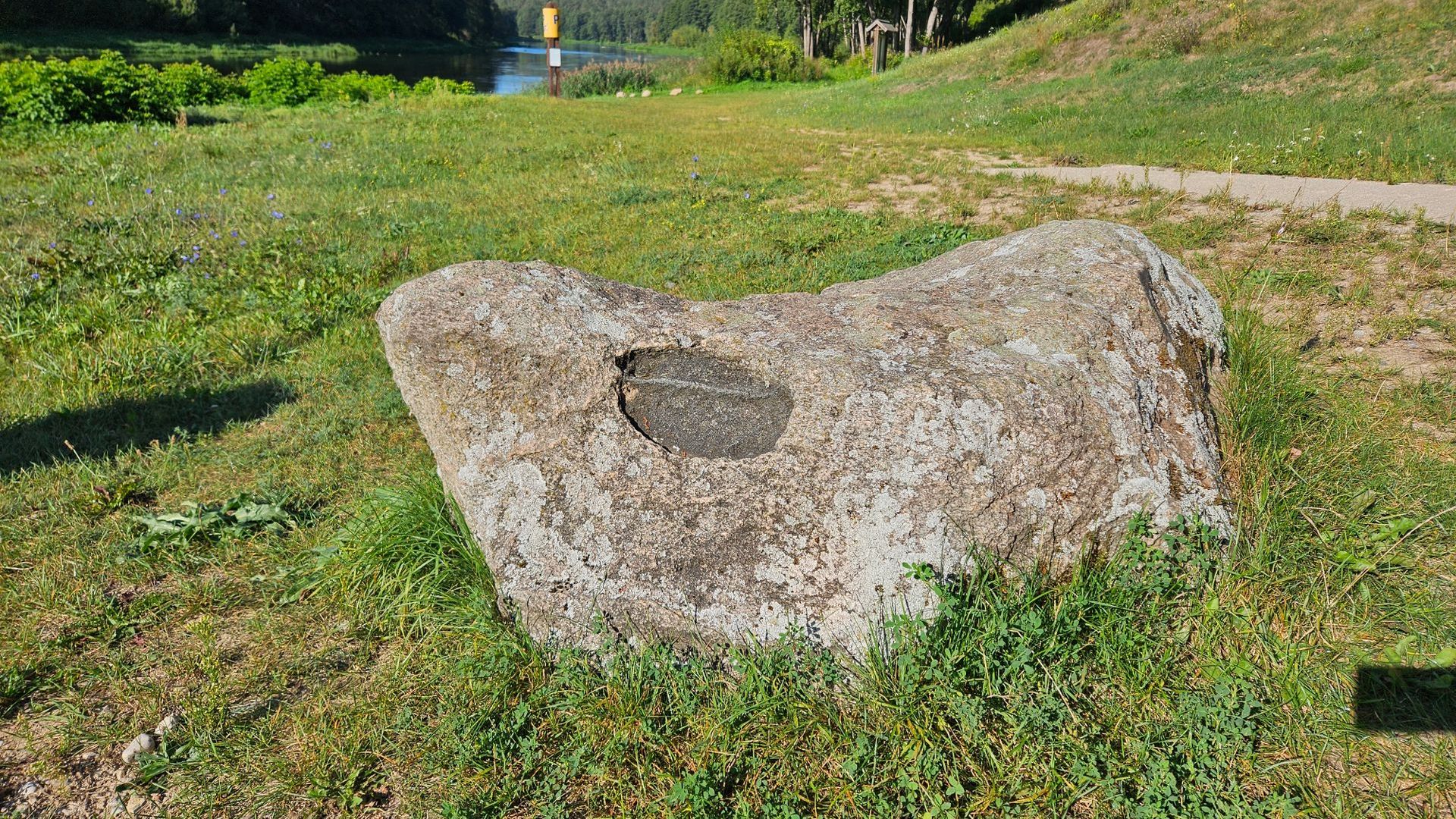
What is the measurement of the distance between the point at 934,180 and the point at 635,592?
342 inches

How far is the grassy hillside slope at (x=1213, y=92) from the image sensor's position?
914cm

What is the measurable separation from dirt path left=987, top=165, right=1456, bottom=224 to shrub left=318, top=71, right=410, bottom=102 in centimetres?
2154

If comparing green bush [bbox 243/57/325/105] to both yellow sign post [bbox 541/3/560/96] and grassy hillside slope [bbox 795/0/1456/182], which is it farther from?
grassy hillside slope [bbox 795/0/1456/182]

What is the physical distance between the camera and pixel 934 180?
32.9 ft

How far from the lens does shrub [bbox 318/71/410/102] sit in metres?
23.2

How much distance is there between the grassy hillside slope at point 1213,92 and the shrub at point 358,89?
13.7 meters

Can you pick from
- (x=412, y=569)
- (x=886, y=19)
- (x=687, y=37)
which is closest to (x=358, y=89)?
(x=412, y=569)

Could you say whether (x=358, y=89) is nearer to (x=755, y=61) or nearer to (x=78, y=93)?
(x=78, y=93)

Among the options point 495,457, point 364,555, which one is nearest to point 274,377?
point 364,555

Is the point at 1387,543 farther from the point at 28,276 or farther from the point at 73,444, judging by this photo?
the point at 28,276

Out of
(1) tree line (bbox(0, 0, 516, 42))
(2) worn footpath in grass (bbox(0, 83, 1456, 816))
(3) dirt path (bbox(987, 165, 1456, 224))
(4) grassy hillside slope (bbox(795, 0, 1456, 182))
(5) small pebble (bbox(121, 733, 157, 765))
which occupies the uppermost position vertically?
(1) tree line (bbox(0, 0, 516, 42))

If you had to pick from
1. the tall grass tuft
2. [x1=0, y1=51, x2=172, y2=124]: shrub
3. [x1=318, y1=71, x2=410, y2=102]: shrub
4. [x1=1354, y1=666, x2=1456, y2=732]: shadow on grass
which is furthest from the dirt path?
[x1=318, y1=71, x2=410, y2=102]: shrub

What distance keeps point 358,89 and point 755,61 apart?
19817 millimetres

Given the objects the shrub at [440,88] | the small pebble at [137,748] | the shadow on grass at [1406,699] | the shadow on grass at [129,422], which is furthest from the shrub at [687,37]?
the shadow on grass at [1406,699]
